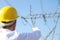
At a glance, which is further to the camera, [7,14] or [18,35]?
[7,14]

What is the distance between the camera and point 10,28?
3312 mm

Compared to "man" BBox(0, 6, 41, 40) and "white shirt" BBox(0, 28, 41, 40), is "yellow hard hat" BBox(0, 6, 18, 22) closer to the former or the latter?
"man" BBox(0, 6, 41, 40)

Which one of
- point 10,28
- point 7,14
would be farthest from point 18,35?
point 7,14

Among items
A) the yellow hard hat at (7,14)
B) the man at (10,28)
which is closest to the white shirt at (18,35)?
the man at (10,28)

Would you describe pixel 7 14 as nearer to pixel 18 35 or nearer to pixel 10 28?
pixel 10 28

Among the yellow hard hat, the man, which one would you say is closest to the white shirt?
the man

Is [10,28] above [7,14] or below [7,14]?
below

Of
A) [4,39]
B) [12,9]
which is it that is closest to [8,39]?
[4,39]

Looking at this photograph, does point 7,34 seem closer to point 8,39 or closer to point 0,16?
point 8,39

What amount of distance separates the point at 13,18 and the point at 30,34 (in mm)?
380

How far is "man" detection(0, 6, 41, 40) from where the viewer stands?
323cm

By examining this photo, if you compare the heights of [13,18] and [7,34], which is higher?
[13,18]

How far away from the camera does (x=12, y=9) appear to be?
345 centimetres

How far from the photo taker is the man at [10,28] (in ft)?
10.6
